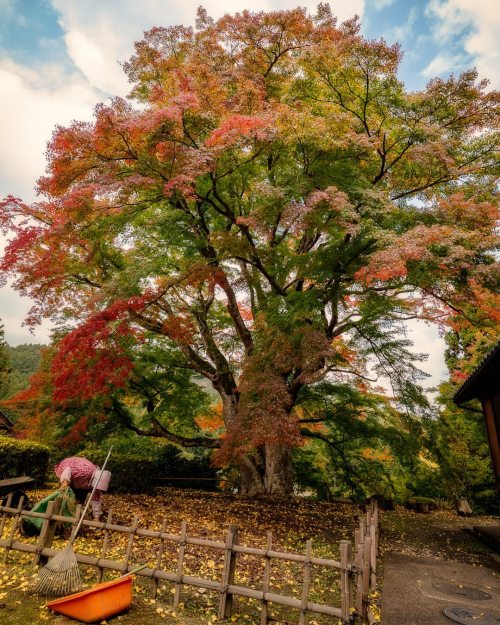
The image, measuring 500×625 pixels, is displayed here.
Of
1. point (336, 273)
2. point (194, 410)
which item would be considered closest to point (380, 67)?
point (336, 273)

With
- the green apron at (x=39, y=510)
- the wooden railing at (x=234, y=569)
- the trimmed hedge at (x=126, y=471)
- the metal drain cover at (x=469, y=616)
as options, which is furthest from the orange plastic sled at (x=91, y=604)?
the trimmed hedge at (x=126, y=471)

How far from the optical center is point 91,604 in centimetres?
340

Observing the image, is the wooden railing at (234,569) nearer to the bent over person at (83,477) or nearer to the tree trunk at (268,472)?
the bent over person at (83,477)

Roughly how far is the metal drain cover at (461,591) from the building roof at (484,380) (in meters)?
3.39

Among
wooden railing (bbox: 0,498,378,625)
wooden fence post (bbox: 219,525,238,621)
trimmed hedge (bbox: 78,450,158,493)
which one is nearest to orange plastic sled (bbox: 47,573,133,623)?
wooden railing (bbox: 0,498,378,625)

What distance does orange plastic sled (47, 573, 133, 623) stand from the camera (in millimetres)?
3383

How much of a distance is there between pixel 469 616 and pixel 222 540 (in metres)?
3.54

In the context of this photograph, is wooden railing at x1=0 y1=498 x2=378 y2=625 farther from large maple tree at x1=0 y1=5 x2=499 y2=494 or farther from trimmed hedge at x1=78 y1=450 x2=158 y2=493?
trimmed hedge at x1=78 y1=450 x2=158 y2=493

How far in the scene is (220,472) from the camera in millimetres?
16016

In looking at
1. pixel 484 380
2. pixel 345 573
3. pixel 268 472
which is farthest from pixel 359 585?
pixel 268 472

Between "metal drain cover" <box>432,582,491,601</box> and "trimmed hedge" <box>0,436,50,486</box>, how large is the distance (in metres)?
8.79

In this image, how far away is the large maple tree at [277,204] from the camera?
723cm

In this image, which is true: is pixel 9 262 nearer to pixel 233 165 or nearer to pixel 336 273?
pixel 233 165

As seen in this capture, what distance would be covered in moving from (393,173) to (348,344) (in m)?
4.66
